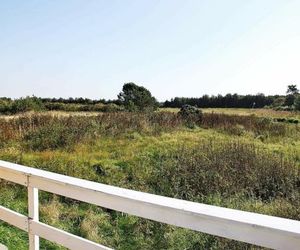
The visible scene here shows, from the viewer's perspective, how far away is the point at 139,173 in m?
9.09

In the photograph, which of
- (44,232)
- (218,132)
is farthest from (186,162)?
(218,132)

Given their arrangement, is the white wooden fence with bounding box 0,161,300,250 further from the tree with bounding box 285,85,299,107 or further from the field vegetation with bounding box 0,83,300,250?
the tree with bounding box 285,85,299,107

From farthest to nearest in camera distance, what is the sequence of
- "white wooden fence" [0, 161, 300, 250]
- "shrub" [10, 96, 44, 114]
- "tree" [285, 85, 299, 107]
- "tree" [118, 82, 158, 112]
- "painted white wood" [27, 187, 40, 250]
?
"tree" [285, 85, 299, 107]
"tree" [118, 82, 158, 112]
"shrub" [10, 96, 44, 114]
"painted white wood" [27, 187, 40, 250]
"white wooden fence" [0, 161, 300, 250]

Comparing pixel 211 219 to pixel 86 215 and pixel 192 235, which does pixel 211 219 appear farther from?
pixel 86 215

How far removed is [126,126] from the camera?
17453 mm

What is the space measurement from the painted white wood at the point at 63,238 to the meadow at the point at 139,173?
8.77ft

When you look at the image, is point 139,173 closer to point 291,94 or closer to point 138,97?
point 138,97

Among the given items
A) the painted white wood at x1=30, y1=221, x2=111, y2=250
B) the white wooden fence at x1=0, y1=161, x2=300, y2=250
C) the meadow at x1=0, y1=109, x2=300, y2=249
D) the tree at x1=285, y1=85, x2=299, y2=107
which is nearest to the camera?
the white wooden fence at x1=0, y1=161, x2=300, y2=250

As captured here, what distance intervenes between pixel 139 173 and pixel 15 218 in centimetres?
644

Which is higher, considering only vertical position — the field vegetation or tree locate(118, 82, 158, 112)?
tree locate(118, 82, 158, 112)

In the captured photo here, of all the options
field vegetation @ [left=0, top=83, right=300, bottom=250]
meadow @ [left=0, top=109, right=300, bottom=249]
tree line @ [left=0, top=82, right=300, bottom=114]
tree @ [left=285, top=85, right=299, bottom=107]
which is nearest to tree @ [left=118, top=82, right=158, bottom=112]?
tree line @ [left=0, top=82, right=300, bottom=114]

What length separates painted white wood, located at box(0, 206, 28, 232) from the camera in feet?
8.50

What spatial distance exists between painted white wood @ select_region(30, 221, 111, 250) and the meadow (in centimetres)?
267

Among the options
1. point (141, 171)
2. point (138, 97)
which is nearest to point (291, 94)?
point (138, 97)
